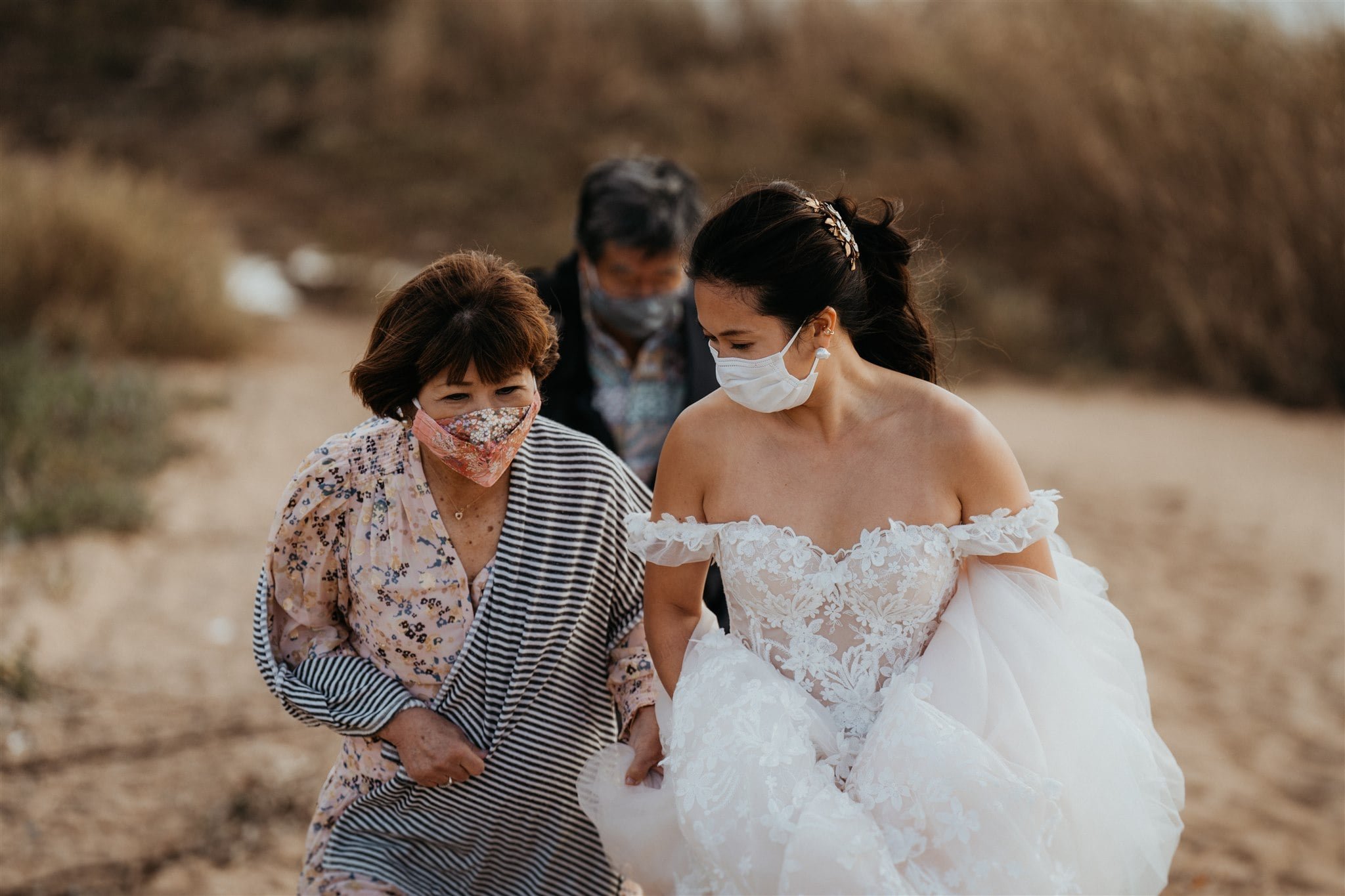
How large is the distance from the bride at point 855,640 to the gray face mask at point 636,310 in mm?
1260

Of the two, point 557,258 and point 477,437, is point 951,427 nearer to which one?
point 477,437

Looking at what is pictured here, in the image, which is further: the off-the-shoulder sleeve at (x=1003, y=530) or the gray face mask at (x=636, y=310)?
the gray face mask at (x=636, y=310)

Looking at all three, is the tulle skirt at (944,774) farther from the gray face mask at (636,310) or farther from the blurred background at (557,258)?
the gray face mask at (636,310)

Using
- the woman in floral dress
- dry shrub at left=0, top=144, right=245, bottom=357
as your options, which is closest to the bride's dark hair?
the woman in floral dress

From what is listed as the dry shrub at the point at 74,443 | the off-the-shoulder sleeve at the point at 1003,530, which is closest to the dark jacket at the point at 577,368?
the off-the-shoulder sleeve at the point at 1003,530

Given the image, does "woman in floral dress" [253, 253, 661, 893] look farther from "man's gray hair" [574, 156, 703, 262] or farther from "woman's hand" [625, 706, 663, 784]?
"man's gray hair" [574, 156, 703, 262]

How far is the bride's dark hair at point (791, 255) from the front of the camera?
2.32 m

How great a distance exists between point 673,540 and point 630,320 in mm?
1484

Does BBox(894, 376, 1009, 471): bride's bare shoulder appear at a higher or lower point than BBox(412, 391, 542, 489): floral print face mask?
higher

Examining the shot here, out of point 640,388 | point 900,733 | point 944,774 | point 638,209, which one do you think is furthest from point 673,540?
point 638,209

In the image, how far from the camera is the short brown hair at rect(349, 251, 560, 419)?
245 cm

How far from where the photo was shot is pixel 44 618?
5703 mm

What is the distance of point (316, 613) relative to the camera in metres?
2.68

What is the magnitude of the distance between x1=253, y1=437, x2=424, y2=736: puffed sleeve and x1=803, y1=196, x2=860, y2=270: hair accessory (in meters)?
1.14
